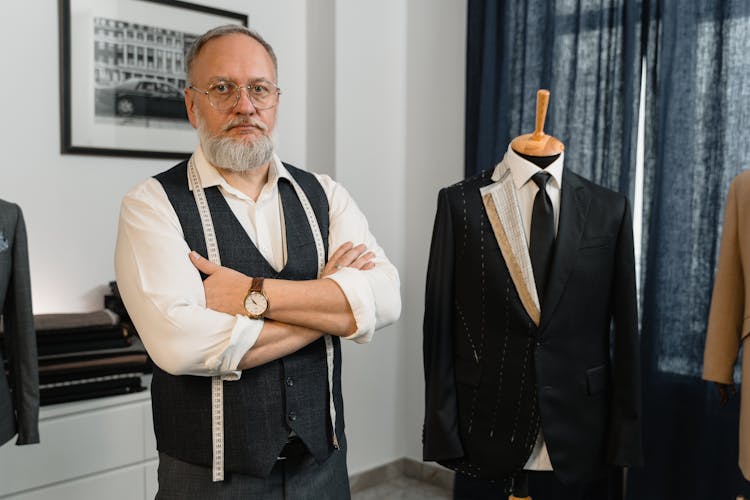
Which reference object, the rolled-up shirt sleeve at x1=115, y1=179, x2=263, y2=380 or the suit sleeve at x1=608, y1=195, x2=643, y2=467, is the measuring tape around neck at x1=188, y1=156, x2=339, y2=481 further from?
the suit sleeve at x1=608, y1=195, x2=643, y2=467

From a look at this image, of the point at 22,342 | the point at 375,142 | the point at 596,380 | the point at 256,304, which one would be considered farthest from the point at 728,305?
the point at 22,342

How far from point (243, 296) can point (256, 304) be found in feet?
0.10

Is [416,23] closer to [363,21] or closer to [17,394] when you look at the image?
[363,21]

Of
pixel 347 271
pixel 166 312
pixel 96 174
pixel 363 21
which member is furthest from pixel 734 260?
pixel 96 174

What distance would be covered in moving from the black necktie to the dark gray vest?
66 centimetres

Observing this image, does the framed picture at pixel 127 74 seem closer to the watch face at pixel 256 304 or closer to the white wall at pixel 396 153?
the white wall at pixel 396 153

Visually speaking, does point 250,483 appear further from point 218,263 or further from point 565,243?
point 565,243

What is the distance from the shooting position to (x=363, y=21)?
336cm

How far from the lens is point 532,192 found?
79.7 inches

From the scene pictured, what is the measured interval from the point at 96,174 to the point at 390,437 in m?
1.82

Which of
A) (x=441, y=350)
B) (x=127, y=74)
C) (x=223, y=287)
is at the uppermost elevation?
(x=127, y=74)

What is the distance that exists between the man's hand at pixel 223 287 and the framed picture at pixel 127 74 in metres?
1.53

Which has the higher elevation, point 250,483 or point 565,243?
point 565,243

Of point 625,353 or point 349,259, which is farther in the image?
point 625,353
